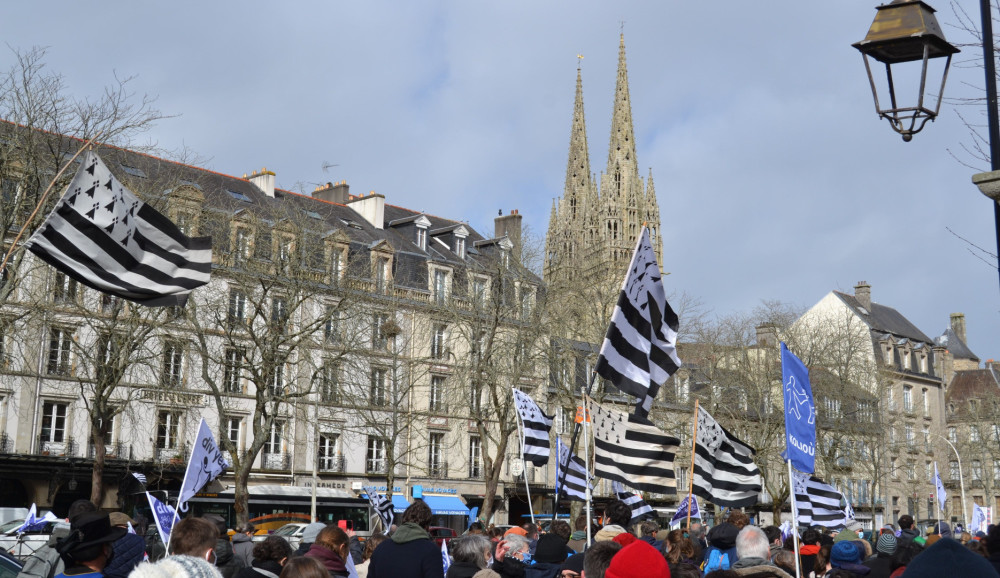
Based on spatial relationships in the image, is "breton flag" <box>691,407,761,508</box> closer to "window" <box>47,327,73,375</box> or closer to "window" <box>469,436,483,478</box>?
"window" <box>47,327,73,375</box>

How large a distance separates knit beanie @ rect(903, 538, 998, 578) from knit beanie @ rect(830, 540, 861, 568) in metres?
6.41

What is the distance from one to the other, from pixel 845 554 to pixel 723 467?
363 inches

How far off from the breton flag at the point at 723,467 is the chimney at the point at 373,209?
37438mm

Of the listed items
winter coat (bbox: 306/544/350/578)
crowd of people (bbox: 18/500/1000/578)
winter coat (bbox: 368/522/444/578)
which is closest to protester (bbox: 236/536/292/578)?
crowd of people (bbox: 18/500/1000/578)

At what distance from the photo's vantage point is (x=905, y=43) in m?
7.34

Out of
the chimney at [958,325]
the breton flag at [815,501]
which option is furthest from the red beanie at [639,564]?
the chimney at [958,325]

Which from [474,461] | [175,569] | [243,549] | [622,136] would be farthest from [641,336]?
[622,136]

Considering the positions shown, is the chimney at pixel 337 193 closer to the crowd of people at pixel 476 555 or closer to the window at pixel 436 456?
the window at pixel 436 456

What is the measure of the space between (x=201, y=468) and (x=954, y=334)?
92610 millimetres

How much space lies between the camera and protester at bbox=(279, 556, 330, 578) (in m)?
5.30

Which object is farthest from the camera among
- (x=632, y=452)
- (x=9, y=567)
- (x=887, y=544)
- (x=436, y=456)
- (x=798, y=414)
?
(x=436, y=456)

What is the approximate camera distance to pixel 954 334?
95812mm

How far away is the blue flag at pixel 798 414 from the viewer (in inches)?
433

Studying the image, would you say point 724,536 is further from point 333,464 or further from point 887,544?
point 333,464
